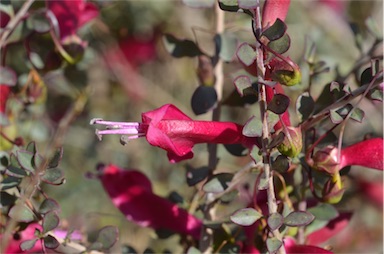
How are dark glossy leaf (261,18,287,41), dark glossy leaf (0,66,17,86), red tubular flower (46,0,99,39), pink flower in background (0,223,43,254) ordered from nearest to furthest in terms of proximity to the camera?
dark glossy leaf (261,18,287,41)
pink flower in background (0,223,43,254)
dark glossy leaf (0,66,17,86)
red tubular flower (46,0,99,39)

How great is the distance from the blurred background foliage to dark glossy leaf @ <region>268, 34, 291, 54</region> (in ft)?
2.60

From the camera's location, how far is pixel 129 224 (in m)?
1.77

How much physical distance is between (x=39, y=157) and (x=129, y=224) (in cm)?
94

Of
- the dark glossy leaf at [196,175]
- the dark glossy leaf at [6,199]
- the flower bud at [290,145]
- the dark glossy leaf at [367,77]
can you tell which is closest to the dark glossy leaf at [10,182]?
the dark glossy leaf at [6,199]

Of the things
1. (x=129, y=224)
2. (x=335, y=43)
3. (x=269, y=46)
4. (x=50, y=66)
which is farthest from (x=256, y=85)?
(x=335, y=43)

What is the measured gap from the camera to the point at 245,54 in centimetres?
78

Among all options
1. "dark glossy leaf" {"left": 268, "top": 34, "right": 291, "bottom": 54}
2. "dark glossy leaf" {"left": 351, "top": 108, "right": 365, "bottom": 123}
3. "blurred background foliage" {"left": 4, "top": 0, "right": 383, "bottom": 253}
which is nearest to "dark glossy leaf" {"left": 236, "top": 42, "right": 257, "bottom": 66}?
"dark glossy leaf" {"left": 268, "top": 34, "right": 291, "bottom": 54}

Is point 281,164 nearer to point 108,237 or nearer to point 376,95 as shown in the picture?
point 376,95

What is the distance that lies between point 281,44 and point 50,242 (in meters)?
0.37

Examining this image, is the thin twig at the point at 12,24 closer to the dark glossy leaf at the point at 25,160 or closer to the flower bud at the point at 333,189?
the dark glossy leaf at the point at 25,160

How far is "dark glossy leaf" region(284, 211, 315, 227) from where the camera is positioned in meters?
0.78

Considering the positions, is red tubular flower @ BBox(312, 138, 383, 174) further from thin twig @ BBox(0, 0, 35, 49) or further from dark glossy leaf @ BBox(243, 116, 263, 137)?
thin twig @ BBox(0, 0, 35, 49)

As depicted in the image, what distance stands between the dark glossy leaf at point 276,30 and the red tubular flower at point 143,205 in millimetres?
365

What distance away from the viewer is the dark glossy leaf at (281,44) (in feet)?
2.47
